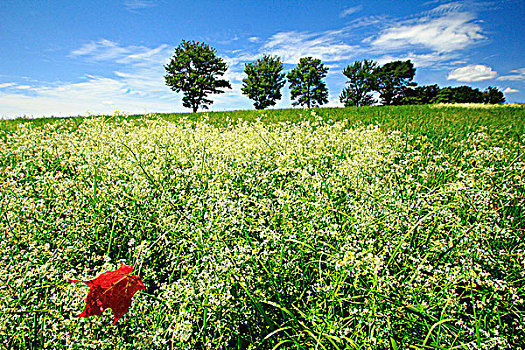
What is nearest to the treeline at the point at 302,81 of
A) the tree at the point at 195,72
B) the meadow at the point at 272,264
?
the tree at the point at 195,72

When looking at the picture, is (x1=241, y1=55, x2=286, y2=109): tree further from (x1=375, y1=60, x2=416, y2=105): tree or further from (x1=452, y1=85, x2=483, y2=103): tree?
(x1=452, y1=85, x2=483, y2=103): tree

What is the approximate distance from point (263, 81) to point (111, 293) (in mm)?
59630

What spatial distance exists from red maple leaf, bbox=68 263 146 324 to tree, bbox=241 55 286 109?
58.1m

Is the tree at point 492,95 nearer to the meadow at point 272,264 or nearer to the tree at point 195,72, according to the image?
the tree at point 195,72

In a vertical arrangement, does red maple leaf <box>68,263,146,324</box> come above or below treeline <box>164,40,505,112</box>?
below

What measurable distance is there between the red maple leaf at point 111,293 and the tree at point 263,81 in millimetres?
58072

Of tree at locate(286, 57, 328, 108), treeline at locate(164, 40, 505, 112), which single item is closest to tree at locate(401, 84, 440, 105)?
treeline at locate(164, 40, 505, 112)

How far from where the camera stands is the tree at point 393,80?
A: 241ft

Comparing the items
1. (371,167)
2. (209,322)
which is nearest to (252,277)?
(209,322)

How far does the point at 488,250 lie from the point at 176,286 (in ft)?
9.72

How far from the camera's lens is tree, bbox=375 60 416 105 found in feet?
Result: 241

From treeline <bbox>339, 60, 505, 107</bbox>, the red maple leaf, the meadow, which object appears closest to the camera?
the red maple leaf

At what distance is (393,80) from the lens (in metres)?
74.8

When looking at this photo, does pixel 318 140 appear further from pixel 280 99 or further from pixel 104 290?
pixel 280 99
